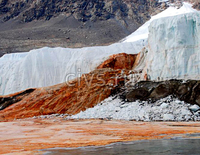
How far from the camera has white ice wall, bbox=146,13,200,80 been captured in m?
21.2

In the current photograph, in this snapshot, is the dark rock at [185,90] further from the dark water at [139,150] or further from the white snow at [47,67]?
the white snow at [47,67]

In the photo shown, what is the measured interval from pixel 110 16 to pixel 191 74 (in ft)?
401

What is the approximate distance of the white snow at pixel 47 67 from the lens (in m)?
36.2

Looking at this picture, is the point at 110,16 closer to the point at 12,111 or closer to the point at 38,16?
the point at 38,16

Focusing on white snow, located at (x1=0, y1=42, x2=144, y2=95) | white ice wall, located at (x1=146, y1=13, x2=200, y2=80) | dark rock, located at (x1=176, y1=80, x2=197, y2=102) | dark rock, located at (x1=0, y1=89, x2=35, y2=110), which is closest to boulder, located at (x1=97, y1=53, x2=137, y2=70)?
white snow, located at (x1=0, y1=42, x2=144, y2=95)

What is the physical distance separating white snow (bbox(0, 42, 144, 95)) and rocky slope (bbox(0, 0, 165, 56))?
64295 mm

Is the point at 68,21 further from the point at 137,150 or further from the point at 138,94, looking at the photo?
the point at 137,150

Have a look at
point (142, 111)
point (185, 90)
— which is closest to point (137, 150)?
point (142, 111)

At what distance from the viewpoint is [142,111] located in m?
19.3

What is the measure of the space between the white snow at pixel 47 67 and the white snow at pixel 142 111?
1399cm

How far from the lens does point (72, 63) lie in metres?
37.7

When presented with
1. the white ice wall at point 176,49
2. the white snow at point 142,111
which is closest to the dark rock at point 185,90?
the white snow at point 142,111

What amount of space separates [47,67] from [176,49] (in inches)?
768

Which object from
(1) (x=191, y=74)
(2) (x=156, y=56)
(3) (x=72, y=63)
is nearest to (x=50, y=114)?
(2) (x=156, y=56)
